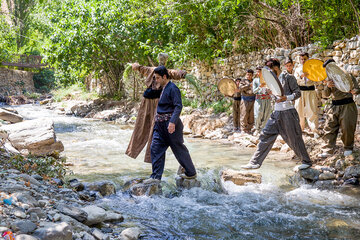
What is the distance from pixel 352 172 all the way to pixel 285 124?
1.26 metres

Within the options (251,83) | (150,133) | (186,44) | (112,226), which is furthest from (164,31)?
(112,226)

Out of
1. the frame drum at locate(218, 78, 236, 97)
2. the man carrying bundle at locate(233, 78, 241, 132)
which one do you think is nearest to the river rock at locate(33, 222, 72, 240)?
the frame drum at locate(218, 78, 236, 97)

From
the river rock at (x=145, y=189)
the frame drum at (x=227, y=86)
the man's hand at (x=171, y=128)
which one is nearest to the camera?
the man's hand at (x=171, y=128)

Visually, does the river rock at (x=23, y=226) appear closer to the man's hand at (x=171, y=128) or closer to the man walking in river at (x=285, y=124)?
the man's hand at (x=171, y=128)

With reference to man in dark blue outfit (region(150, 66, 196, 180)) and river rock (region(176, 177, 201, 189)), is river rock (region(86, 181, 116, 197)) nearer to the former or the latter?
man in dark blue outfit (region(150, 66, 196, 180))

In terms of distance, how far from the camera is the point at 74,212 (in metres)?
3.21

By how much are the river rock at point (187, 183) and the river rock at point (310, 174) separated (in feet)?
5.45

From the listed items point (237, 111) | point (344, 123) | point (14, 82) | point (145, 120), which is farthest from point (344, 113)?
point (14, 82)

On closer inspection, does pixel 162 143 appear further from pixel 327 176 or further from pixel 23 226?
pixel 327 176

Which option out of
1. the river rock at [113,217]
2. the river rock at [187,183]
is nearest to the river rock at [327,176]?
the river rock at [187,183]

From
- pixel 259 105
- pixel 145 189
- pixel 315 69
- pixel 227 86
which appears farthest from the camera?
pixel 227 86

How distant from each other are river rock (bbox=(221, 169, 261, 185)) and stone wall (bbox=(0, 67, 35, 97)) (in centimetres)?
2698

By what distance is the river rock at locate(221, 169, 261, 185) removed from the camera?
16.8ft

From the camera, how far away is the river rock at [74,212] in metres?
3.18
